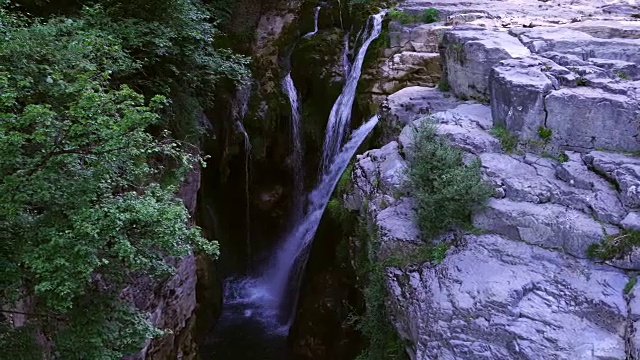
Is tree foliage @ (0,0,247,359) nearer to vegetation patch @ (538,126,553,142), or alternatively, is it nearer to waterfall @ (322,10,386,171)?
vegetation patch @ (538,126,553,142)

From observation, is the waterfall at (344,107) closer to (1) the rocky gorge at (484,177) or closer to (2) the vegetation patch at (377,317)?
(1) the rocky gorge at (484,177)

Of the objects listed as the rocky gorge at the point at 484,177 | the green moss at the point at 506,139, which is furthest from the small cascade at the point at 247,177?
the green moss at the point at 506,139

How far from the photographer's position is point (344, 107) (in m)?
10.9

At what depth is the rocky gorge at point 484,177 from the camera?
15.9 feet

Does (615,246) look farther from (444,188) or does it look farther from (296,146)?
(296,146)

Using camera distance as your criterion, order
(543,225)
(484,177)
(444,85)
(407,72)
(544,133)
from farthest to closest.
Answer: (407,72) < (444,85) < (544,133) < (484,177) < (543,225)

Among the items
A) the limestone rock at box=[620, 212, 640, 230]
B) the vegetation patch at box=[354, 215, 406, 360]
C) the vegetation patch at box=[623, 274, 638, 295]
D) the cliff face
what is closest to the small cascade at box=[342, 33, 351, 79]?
the cliff face

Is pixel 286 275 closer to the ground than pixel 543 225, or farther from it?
closer to the ground

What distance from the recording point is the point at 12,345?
4.01 m

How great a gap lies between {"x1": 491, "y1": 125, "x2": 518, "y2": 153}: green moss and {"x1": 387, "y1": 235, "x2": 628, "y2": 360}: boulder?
136 cm

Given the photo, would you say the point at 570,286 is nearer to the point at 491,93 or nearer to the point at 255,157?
the point at 491,93

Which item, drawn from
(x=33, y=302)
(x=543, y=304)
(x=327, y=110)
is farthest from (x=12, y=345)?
→ (x=327, y=110)

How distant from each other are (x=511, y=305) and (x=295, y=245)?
286 inches

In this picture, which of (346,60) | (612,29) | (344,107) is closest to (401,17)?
(346,60)
